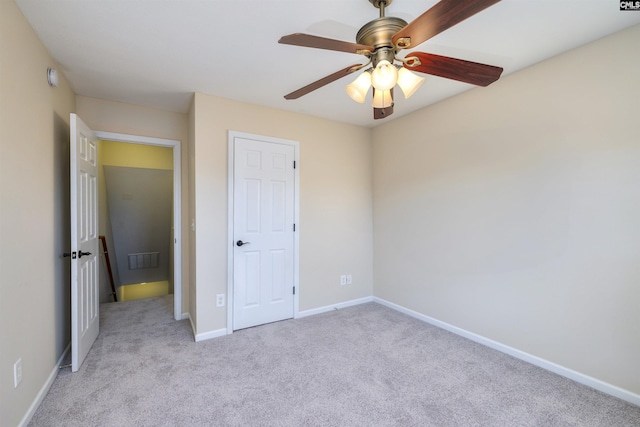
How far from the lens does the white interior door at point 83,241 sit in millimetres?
2145

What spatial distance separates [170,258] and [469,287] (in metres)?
5.36

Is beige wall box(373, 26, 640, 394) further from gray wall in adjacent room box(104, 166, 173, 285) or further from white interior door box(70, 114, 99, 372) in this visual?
gray wall in adjacent room box(104, 166, 173, 285)

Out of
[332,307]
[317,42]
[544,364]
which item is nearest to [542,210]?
[544,364]

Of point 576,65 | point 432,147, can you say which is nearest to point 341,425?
point 432,147

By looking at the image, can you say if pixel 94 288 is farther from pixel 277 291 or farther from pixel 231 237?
pixel 277 291

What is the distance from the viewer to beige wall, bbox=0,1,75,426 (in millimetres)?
1472

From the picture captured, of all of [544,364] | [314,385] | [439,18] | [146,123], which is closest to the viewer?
[439,18]

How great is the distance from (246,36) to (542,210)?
2536 mm

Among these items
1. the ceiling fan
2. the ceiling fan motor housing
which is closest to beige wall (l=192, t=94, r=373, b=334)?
the ceiling fan

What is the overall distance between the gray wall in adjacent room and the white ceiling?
2169 mm

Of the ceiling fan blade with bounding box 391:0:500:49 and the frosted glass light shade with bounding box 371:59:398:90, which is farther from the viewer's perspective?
the frosted glass light shade with bounding box 371:59:398:90

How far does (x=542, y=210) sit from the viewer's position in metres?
2.21

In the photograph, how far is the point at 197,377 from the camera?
2.11 meters

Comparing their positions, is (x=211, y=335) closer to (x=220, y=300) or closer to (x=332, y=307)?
(x=220, y=300)
